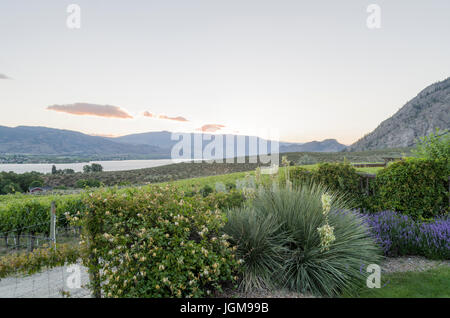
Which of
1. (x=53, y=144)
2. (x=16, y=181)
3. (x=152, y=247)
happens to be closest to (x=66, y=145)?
(x=53, y=144)

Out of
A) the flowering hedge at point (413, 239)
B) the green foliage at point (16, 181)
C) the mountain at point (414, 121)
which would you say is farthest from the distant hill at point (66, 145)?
the mountain at point (414, 121)

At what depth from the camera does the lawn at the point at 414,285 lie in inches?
134

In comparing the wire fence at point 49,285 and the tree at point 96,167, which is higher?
the tree at point 96,167

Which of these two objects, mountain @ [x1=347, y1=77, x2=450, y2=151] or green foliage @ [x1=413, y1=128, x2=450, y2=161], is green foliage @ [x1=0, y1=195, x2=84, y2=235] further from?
mountain @ [x1=347, y1=77, x2=450, y2=151]

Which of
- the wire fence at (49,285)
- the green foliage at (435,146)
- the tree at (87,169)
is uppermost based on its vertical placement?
the green foliage at (435,146)

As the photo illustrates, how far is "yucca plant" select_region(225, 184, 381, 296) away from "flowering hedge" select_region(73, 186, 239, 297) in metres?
0.40

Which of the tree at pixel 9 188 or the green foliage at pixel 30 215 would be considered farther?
the tree at pixel 9 188

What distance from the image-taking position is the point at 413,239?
16.5 feet

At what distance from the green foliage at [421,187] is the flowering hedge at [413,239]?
0.91m

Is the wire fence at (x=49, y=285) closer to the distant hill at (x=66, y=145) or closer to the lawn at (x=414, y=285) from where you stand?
the lawn at (x=414, y=285)

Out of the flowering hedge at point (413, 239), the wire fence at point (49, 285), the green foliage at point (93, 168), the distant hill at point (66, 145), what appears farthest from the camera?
the distant hill at point (66, 145)

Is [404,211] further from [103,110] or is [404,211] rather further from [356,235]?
[103,110]

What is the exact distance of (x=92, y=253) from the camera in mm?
3088

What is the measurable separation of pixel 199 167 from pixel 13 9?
15.4 metres
